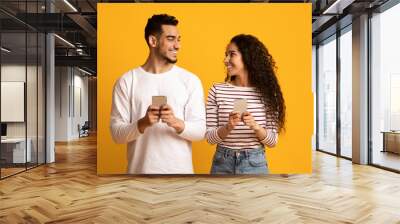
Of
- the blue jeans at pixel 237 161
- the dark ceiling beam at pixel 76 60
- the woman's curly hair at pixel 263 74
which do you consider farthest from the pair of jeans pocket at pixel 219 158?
the dark ceiling beam at pixel 76 60

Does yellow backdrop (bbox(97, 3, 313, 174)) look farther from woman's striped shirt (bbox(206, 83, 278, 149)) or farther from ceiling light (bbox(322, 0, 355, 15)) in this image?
woman's striped shirt (bbox(206, 83, 278, 149))

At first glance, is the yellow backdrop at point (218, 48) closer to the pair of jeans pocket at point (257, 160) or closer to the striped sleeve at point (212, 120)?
the striped sleeve at point (212, 120)

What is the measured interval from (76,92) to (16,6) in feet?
42.1

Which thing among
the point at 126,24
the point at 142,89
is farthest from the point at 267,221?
the point at 126,24

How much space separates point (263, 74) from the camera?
6262 millimetres

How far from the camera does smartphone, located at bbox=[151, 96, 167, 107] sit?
5926 millimetres

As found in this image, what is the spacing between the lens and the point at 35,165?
29.5 feet

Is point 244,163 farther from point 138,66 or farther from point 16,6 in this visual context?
point 16,6

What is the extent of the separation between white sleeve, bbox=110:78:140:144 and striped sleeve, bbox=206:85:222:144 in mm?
1330

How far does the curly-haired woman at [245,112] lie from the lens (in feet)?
15.9

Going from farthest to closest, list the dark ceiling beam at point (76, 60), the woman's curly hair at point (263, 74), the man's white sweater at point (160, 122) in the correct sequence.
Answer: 1. the dark ceiling beam at point (76, 60)
2. the man's white sweater at point (160, 122)
3. the woman's curly hair at point (263, 74)

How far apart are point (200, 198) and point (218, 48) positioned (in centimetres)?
272

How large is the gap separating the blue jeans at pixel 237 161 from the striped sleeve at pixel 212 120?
0.27 m

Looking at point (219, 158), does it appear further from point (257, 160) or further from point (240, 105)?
point (240, 105)
